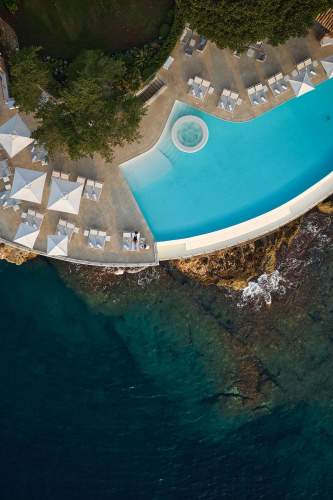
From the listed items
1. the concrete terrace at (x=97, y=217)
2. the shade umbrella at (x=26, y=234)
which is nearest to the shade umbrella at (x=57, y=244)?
the concrete terrace at (x=97, y=217)

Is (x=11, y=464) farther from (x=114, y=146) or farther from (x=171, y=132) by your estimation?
(x=171, y=132)

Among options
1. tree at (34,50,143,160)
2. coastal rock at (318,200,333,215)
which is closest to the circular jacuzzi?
tree at (34,50,143,160)

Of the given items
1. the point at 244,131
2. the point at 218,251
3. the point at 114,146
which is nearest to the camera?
the point at 114,146

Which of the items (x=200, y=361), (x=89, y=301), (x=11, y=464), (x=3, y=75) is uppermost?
(x=3, y=75)

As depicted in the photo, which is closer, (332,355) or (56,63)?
(56,63)

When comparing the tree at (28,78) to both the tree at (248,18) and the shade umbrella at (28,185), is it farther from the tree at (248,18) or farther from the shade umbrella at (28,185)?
the tree at (248,18)

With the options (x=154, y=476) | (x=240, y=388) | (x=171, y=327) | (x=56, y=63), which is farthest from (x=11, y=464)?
(x=56, y=63)
